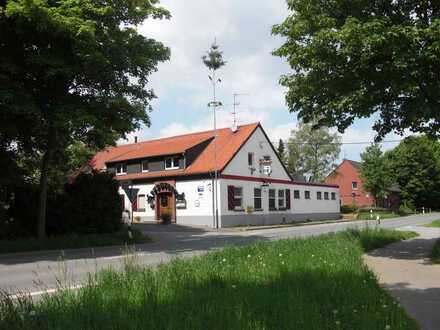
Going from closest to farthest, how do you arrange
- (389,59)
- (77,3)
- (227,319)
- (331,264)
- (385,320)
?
(227,319) < (385,320) < (331,264) < (389,59) < (77,3)

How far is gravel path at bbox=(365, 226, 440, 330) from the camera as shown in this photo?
281 inches

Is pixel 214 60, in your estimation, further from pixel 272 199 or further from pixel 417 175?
pixel 417 175

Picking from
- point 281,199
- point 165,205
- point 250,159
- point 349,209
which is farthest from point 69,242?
point 349,209

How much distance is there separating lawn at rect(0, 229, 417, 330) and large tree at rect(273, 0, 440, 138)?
220 inches

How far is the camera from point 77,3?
17.4 meters

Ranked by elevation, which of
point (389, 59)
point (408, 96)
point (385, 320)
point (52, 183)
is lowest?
point (385, 320)

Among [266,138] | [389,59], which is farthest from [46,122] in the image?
[266,138]

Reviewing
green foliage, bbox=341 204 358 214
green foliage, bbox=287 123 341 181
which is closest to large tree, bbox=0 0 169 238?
green foliage, bbox=341 204 358 214

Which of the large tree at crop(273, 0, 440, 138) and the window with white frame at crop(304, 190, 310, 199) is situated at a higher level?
the large tree at crop(273, 0, 440, 138)

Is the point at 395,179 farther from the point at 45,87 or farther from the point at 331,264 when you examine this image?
the point at 331,264

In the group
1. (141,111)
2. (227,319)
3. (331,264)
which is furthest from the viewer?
(141,111)

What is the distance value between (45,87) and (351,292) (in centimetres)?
1474

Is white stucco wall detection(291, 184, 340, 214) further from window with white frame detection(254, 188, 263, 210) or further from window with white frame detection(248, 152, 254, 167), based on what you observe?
window with white frame detection(248, 152, 254, 167)

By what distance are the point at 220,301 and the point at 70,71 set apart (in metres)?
13.1
